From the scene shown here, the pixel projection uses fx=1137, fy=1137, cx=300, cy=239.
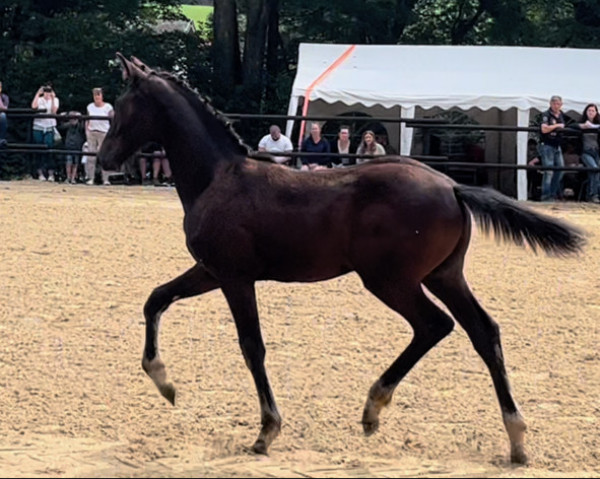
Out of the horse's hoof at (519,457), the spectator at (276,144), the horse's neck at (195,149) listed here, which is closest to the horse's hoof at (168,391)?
the horse's neck at (195,149)

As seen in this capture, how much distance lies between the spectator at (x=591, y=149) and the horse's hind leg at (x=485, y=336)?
10.8 meters

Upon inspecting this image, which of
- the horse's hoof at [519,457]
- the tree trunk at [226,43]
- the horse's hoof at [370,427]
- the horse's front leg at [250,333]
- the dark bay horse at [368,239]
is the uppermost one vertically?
the tree trunk at [226,43]

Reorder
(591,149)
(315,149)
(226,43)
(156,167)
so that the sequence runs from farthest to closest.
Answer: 1. (226,43)
2. (156,167)
3. (315,149)
4. (591,149)

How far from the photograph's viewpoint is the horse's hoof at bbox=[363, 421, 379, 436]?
5.62 m

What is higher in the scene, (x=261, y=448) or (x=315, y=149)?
(x=315, y=149)

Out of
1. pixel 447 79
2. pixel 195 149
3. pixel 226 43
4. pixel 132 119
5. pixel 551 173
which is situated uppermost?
pixel 226 43

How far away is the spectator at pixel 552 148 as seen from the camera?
15.8 metres

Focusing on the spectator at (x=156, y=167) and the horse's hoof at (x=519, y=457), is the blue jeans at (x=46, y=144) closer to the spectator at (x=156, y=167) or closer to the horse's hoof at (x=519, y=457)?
the spectator at (x=156, y=167)

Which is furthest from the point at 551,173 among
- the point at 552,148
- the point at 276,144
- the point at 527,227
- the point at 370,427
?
the point at 370,427

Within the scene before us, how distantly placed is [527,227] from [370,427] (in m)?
1.26

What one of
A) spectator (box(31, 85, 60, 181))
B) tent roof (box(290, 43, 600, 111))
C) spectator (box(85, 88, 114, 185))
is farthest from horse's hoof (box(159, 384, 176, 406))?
tent roof (box(290, 43, 600, 111))

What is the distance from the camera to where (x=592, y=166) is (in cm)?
1589

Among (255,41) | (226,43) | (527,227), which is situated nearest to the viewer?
(527,227)

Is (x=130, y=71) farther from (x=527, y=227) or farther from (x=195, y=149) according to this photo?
(x=527, y=227)
